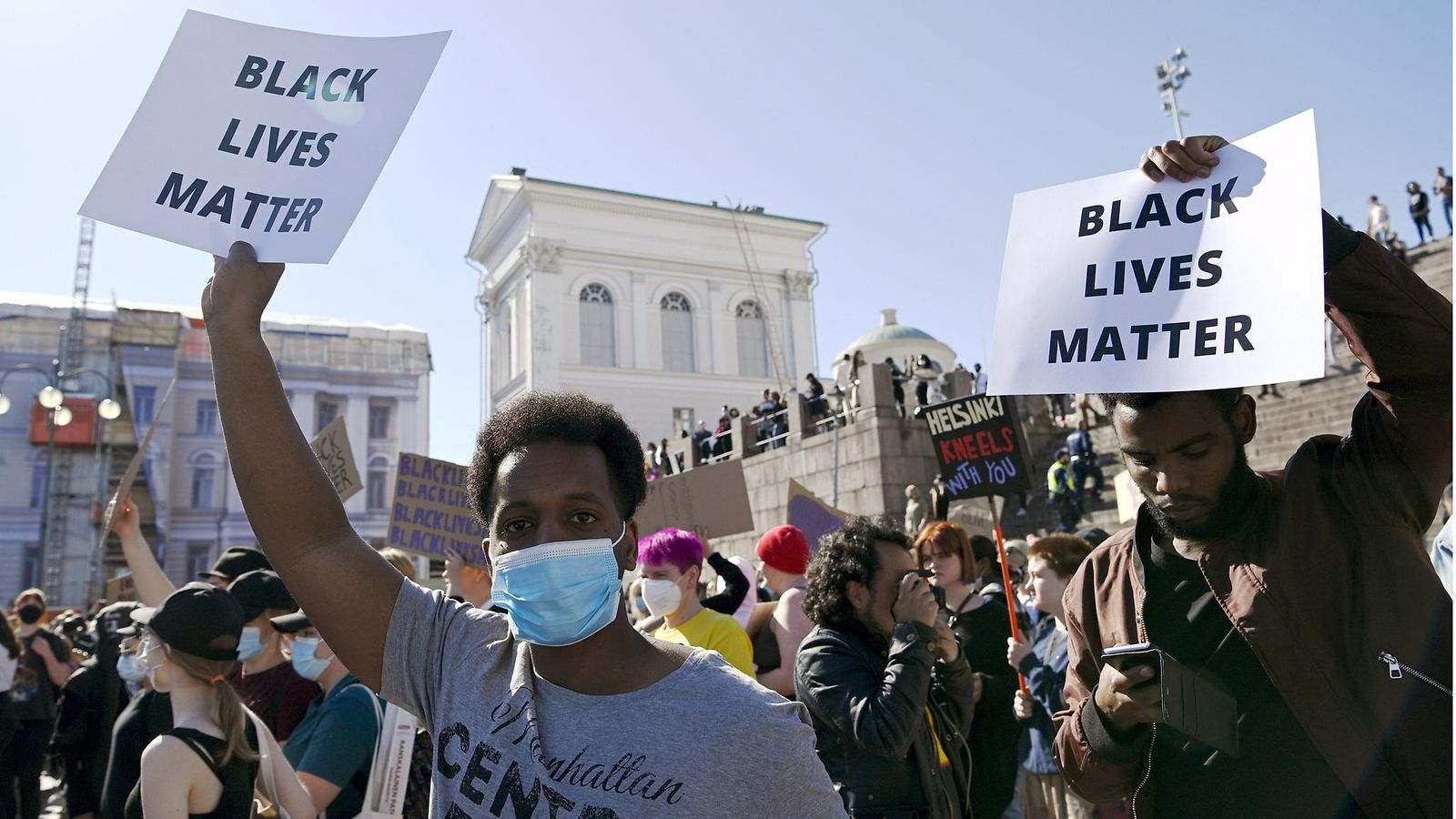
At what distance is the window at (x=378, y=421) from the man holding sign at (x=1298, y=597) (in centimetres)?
5332

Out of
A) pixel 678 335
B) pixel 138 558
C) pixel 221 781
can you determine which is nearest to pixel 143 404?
pixel 678 335

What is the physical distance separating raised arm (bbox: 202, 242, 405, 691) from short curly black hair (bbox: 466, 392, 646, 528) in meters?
0.24

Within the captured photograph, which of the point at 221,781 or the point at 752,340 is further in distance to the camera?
the point at 752,340

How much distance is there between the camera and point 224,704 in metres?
3.20

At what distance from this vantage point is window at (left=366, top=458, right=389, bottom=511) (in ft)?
167

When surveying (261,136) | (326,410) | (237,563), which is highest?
(326,410)

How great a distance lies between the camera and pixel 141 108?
2.00m

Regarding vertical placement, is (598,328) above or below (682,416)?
above

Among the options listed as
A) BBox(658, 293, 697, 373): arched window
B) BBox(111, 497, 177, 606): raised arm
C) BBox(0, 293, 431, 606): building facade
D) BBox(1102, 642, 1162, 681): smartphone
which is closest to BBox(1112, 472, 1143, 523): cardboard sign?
BBox(111, 497, 177, 606): raised arm

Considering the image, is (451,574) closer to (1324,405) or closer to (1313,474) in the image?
(1313,474)

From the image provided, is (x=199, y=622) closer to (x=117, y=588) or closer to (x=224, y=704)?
(x=224, y=704)

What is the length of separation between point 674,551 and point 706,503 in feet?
15.2

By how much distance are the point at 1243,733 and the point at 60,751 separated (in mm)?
6852

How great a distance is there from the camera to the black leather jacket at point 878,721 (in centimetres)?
315
